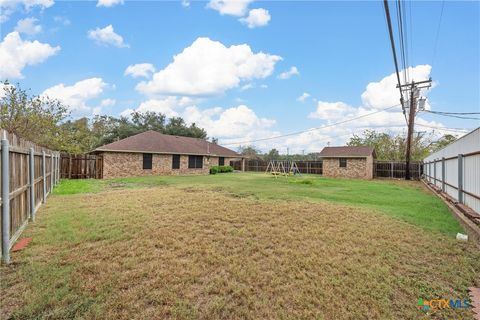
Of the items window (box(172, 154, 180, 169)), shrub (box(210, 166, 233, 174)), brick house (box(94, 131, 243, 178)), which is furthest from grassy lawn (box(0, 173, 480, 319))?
shrub (box(210, 166, 233, 174))

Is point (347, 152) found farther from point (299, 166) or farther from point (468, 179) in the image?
point (468, 179)

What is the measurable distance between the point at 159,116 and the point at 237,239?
39.7 metres

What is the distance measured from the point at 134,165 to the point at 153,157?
159 cm

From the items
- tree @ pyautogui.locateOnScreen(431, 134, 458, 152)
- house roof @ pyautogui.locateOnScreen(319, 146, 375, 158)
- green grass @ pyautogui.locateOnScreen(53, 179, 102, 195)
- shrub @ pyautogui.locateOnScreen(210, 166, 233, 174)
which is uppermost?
tree @ pyautogui.locateOnScreen(431, 134, 458, 152)

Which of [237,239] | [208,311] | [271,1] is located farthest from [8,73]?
[208,311]

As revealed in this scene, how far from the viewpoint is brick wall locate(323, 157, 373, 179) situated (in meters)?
22.0

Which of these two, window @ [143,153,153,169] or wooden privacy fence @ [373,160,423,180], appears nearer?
window @ [143,153,153,169]

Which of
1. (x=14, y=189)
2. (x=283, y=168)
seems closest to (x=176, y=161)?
(x=283, y=168)

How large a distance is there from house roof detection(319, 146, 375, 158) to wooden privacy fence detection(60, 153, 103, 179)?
1883 cm

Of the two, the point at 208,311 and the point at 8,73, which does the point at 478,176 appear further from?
the point at 8,73

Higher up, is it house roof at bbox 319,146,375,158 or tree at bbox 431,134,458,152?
tree at bbox 431,134,458,152

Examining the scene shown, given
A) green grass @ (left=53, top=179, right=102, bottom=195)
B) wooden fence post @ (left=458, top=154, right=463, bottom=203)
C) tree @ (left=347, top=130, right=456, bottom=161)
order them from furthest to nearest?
tree @ (left=347, top=130, right=456, bottom=161), green grass @ (left=53, top=179, right=102, bottom=195), wooden fence post @ (left=458, top=154, right=463, bottom=203)

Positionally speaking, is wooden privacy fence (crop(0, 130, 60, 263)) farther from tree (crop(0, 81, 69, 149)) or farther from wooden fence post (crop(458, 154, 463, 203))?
tree (crop(0, 81, 69, 149))

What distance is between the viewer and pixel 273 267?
3695 millimetres
